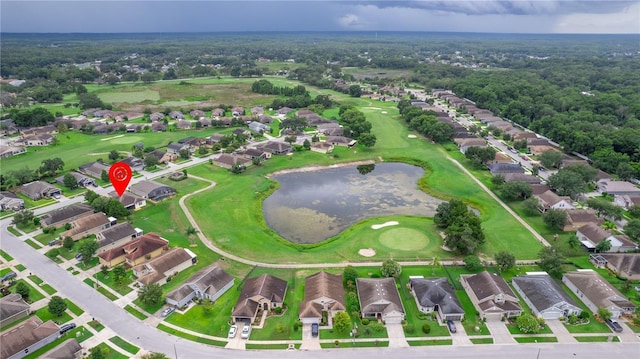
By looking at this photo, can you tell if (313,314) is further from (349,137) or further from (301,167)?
(349,137)

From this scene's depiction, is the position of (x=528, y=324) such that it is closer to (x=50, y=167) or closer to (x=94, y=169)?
(x=94, y=169)

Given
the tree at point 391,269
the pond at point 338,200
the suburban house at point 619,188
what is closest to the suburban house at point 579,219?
the suburban house at point 619,188

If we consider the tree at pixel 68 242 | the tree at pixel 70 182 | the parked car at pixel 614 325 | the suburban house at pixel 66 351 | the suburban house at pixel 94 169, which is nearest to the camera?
the suburban house at pixel 66 351

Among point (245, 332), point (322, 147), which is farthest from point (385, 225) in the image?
point (322, 147)

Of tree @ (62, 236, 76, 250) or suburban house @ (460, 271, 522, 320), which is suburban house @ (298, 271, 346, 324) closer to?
suburban house @ (460, 271, 522, 320)

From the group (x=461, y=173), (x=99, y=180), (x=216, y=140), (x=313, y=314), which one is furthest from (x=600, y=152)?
(x=99, y=180)

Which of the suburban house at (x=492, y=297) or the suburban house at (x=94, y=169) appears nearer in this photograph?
the suburban house at (x=492, y=297)

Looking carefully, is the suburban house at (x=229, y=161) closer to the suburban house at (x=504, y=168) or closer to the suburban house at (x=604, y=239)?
the suburban house at (x=504, y=168)
